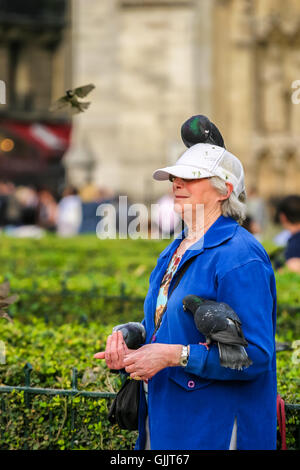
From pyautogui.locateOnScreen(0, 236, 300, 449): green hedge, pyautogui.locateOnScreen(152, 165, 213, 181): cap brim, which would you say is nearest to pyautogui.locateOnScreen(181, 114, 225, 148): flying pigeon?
pyautogui.locateOnScreen(152, 165, 213, 181): cap brim

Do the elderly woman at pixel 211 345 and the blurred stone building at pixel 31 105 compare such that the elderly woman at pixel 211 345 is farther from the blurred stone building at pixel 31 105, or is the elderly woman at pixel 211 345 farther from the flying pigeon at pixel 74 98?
the blurred stone building at pixel 31 105

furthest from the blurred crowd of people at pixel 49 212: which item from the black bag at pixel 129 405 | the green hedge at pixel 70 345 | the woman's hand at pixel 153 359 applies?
the woman's hand at pixel 153 359

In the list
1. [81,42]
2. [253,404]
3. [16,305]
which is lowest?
[253,404]

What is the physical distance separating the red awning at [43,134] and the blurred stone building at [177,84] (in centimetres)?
755

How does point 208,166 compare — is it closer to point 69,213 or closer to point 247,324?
point 247,324

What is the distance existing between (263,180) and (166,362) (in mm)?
19308

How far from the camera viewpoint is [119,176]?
20.3m

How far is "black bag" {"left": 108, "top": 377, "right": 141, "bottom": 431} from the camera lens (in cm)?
325

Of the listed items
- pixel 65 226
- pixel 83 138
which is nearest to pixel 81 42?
pixel 83 138

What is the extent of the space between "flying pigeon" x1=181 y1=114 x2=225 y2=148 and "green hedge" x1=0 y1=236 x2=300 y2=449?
4.63ft

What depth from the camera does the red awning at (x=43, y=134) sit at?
2897 cm

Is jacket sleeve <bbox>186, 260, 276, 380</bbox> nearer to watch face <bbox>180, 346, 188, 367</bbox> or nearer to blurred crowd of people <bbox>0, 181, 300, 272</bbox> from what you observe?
watch face <bbox>180, 346, 188, 367</bbox>

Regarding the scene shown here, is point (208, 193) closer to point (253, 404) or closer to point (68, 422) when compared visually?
point (253, 404)
